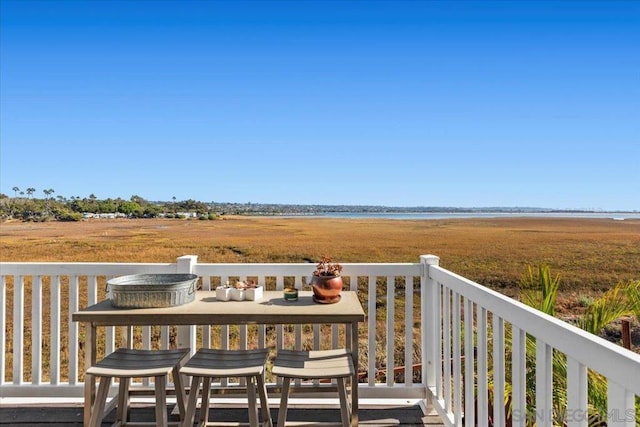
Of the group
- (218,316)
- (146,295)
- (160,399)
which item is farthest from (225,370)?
(146,295)

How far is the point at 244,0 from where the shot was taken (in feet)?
27.0

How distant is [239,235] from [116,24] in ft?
63.1

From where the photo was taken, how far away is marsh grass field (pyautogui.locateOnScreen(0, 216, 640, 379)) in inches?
667

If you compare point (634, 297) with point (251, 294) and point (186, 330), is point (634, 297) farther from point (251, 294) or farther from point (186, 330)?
point (186, 330)

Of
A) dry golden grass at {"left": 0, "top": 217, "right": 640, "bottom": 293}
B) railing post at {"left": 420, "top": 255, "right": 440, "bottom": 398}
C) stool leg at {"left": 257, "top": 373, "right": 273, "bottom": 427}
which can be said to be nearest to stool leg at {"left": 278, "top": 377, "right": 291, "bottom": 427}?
stool leg at {"left": 257, "top": 373, "right": 273, "bottom": 427}

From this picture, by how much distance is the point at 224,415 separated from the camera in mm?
2619

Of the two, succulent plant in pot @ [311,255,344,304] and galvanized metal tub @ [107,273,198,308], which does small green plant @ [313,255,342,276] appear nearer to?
succulent plant in pot @ [311,255,344,304]

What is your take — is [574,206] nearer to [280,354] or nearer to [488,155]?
[488,155]

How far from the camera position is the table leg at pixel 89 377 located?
2.09m

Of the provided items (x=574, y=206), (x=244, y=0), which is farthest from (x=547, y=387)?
(x=574, y=206)

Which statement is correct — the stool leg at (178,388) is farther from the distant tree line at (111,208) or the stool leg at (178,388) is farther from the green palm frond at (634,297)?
the distant tree line at (111,208)

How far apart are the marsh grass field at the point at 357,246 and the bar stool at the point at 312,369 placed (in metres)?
12.9

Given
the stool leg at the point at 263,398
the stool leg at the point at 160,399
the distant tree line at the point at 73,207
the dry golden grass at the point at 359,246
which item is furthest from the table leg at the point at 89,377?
the distant tree line at the point at 73,207

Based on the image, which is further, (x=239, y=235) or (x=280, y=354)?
(x=239, y=235)
